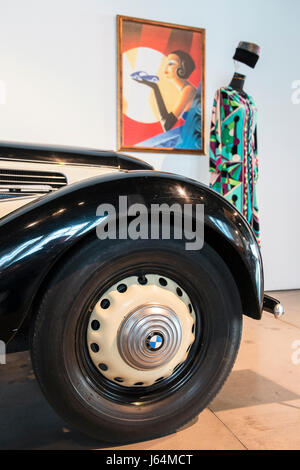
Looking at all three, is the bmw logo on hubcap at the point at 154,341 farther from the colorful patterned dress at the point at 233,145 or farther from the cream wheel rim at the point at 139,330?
→ the colorful patterned dress at the point at 233,145

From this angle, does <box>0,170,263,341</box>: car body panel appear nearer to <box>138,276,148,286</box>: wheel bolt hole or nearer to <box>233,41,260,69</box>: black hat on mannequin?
<box>138,276,148,286</box>: wheel bolt hole

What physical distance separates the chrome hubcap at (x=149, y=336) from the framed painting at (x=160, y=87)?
2.15 m

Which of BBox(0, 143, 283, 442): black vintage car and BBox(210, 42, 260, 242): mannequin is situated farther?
BBox(210, 42, 260, 242): mannequin

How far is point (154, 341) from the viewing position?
104 cm

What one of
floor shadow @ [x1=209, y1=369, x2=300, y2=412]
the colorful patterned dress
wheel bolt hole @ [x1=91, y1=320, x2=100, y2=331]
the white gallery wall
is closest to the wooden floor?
floor shadow @ [x1=209, y1=369, x2=300, y2=412]

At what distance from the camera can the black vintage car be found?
0.94 meters

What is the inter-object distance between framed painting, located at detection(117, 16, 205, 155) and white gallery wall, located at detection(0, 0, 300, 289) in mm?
75

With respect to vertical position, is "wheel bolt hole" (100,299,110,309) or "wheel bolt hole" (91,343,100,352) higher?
"wheel bolt hole" (100,299,110,309)

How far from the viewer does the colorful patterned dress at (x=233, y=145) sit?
2.73 metres

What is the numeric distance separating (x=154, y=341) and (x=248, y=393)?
0.61m

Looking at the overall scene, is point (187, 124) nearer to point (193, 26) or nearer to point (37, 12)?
point (193, 26)

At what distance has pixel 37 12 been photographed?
270 cm
